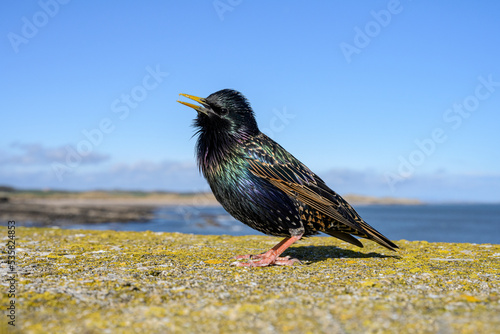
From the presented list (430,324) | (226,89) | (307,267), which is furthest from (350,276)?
(226,89)

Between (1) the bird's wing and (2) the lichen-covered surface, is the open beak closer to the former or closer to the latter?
Result: (1) the bird's wing

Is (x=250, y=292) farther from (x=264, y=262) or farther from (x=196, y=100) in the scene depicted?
(x=196, y=100)

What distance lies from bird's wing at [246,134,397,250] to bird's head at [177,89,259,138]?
38 cm

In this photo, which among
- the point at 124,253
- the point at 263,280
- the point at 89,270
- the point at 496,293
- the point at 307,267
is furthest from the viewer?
the point at 124,253

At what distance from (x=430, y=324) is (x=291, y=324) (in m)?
1.11

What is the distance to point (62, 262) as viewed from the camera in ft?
20.6

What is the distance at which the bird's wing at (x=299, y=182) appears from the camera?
19.8 ft

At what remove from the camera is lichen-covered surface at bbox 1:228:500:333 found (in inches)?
132

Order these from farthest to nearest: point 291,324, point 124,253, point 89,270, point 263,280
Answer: point 124,253
point 89,270
point 263,280
point 291,324

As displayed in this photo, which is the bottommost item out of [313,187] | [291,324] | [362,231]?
[291,324]

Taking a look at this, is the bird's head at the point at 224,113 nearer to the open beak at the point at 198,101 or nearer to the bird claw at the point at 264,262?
the open beak at the point at 198,101

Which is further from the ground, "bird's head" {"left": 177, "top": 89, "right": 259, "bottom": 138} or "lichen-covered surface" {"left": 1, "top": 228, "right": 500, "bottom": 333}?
"bird's head" {"left": 177, "top": 89, "right": 259, "bottom": 138}

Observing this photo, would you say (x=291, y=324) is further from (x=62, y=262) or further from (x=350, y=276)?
(x=62, y=262)

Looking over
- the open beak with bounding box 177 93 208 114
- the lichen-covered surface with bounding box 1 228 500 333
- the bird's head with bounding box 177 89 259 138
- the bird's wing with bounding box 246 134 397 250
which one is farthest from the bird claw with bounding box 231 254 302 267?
the open beak with bounding box 177 93 208 114
